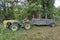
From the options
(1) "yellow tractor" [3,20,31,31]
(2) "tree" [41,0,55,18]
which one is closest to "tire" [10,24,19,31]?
(1) "yellow tractor" [3,20,31,31]

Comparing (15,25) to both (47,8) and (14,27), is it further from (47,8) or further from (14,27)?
(47,8)

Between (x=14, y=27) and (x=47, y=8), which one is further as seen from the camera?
(x=47, y=8)

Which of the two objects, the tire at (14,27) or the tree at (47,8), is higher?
the tree at (47,8)

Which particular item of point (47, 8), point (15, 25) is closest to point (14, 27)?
point (15, 25)

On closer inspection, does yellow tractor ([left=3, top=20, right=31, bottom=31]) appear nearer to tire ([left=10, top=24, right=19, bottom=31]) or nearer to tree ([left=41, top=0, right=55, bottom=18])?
tire ([left=10, top=24, right=19, bottom=31])

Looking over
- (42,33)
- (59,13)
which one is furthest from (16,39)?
(59,13)

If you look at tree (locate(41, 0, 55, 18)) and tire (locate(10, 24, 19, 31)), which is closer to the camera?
tire (locate(10, 24, 19, 31))

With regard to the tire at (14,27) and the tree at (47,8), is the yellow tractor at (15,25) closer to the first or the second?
the tire at (14,27)

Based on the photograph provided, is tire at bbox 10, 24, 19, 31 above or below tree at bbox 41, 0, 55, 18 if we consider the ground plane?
below

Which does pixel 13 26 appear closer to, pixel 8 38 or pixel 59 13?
pixel 8 38

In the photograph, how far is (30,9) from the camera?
11.3 meters

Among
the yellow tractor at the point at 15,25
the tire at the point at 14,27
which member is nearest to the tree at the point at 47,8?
the yellow tractor at the point at 15,25

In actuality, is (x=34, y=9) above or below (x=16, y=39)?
above

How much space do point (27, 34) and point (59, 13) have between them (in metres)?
7.68
